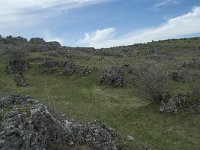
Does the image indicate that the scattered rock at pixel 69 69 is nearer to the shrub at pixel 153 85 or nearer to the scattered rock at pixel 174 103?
the shrub at pixel 153 85

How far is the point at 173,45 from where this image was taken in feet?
390

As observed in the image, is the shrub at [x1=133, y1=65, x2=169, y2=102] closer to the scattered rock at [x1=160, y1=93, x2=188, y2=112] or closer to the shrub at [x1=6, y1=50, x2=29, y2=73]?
the scattered rock at [x1=160, y1=93, x2=188, y2=112]

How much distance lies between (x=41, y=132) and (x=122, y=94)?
99.2 feet

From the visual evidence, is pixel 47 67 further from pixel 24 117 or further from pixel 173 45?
pixel 173 45

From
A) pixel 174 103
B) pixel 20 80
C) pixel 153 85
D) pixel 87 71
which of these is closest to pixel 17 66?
pixel 20 80

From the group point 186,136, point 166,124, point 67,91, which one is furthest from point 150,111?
point 67,91

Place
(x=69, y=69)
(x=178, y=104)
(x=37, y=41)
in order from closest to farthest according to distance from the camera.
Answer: (x=178, y=104), (x=69, y=69), (x=37, y=41)

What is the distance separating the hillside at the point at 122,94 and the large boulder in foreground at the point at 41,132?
37.3 inches

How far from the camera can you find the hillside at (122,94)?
1347 inches

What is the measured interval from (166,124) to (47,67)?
3469 cm

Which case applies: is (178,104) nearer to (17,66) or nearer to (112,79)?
(112,79)

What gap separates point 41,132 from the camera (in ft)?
69.3

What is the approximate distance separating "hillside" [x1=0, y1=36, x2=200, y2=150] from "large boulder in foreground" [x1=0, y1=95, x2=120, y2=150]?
3.11ft

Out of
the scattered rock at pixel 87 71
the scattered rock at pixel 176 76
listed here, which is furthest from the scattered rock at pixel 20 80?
the scattered rock at pixel 176 76
